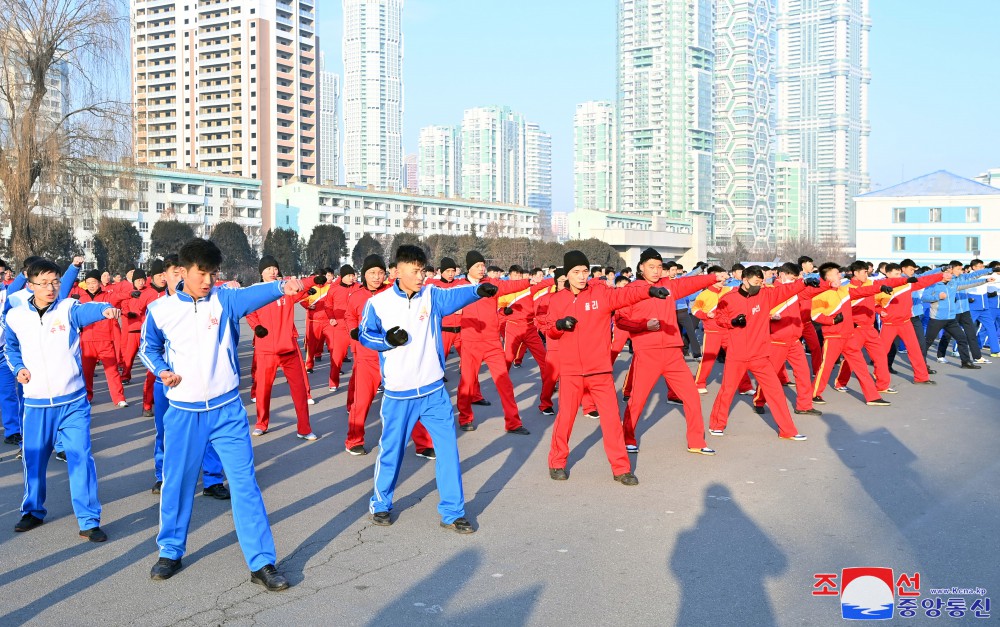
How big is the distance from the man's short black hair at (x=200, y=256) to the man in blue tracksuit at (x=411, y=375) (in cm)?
127

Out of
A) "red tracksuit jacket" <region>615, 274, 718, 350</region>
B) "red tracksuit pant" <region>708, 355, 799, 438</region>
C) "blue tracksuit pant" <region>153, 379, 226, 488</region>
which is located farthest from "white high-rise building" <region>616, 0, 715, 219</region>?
"blue tracksuit pant" <region>153, 379, 226, 488</region>

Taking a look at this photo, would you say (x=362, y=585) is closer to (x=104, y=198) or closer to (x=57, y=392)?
(x=57, y=392)

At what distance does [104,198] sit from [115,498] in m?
16.5

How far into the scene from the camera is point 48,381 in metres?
6.11

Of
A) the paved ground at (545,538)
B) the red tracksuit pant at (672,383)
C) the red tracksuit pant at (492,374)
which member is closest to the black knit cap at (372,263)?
the red tracksuit pant at (492,374)

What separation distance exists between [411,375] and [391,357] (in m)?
0.20

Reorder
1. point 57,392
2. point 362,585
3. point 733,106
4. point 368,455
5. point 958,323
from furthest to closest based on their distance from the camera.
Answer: point 733,106, point 958,323, point 368,455, point 57,392, point 362,585

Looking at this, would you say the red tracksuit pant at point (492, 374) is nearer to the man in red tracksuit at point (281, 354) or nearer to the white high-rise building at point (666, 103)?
the man in red tracksuit at point (281, 354)

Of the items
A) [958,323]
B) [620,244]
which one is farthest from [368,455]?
[620,244]

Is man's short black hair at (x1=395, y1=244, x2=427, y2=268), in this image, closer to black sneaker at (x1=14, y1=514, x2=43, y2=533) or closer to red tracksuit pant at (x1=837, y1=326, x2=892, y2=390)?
black sneaker at (x1=14, y1=514, x2=43, y2=533)

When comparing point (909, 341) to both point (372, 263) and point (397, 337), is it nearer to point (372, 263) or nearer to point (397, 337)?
point (372, 263)

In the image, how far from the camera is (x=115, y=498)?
6895mm

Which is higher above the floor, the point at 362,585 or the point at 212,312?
the point at 212,312

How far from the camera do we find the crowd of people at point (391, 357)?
5.16 m
